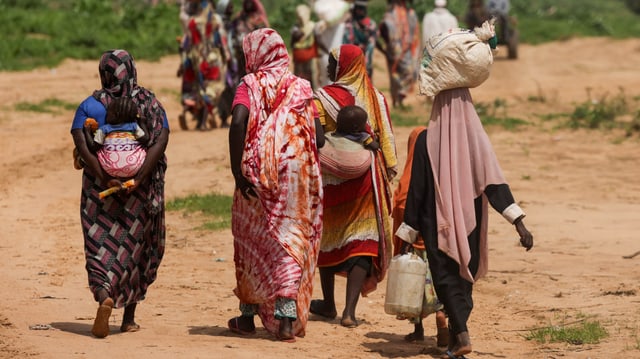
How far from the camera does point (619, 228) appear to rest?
1194 centimetres

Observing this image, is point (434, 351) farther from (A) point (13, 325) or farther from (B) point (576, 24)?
(B) point (576, 24)

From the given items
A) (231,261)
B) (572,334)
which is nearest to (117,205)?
(572,334)

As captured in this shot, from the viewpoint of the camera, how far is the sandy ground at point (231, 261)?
7.71 meters

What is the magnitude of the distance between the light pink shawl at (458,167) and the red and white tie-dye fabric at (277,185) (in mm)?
862

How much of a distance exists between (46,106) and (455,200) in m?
12.6

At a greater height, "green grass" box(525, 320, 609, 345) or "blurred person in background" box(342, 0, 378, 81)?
"blurred person in background" box(342, 0, 378, 81)

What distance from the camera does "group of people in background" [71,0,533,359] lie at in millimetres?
7043

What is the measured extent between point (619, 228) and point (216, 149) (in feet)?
18.8

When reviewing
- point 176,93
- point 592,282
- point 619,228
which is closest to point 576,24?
point 176,93

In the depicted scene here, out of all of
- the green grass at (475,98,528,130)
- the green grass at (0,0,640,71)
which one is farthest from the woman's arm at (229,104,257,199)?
the green grass at (0,0,640,71)

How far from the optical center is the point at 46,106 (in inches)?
733

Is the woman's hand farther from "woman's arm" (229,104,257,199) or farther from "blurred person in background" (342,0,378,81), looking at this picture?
"blurred person in background" (342,0,378,81)

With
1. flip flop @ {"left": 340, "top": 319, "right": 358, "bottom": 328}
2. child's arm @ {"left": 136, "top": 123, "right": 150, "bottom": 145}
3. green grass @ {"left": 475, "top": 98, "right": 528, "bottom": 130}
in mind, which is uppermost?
child's arm @ {"left": 136, "top": 123, "right": 150, "bottom": 145}

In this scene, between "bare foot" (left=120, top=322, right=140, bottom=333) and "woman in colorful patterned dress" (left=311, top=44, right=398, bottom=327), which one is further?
"woman in colorful patterned dress" (left=311, top=44, right=398, bottom=327)
